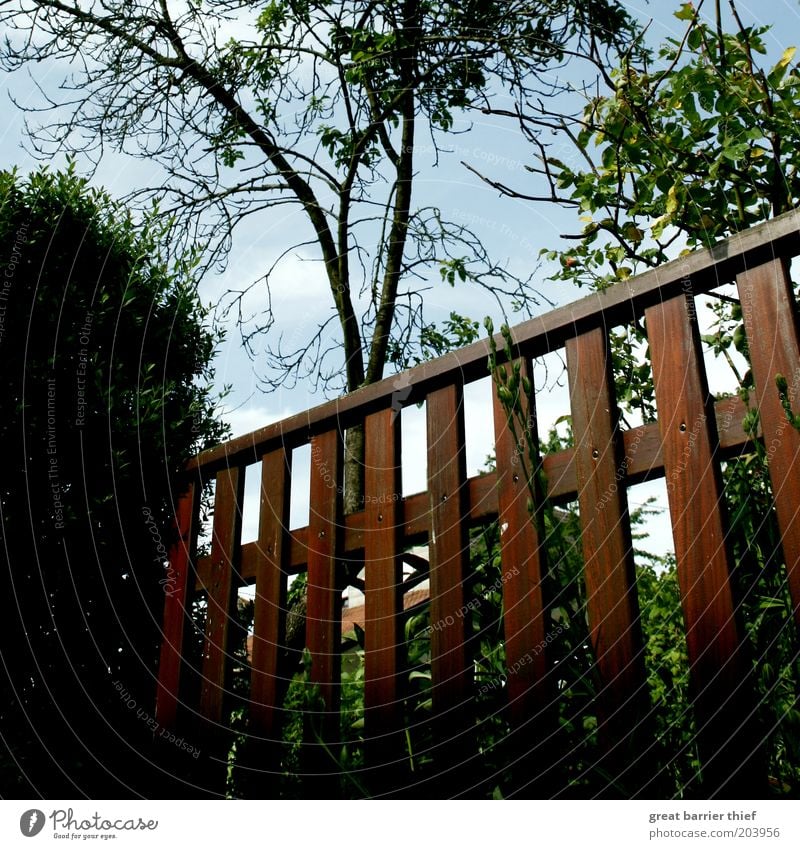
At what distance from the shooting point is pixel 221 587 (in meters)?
2.49

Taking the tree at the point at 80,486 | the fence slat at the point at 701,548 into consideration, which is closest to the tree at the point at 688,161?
the fence slat at the point at 701,548

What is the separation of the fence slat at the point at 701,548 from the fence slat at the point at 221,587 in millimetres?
Answer: 1354

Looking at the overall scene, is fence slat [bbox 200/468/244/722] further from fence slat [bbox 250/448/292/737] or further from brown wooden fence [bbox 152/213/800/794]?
fence slat [bbox 250/448/292/737]

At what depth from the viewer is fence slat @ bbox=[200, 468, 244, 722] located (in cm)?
235

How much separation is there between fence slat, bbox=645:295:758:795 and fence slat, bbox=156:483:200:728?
5.12ft

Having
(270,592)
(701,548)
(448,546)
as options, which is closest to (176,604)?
(270,592)

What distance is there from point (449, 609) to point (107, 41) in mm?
3685

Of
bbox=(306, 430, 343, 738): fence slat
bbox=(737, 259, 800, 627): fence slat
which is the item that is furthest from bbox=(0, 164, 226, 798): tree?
bbox=(737, 259, 800, 627): fence slat

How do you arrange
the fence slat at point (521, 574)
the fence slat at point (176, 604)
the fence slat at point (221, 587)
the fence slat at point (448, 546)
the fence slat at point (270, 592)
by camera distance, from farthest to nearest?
1. the fence slat at point (176, 604)
2. the fence slat at point (221, 587)
3. the fence slat at point (270, 592)
4. the fence slat at point (448, 546)
5. the fence slat at point (521, 574)

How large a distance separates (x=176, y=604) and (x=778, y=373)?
6.05ft

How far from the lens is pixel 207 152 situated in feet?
14.3

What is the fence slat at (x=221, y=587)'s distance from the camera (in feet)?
7.70

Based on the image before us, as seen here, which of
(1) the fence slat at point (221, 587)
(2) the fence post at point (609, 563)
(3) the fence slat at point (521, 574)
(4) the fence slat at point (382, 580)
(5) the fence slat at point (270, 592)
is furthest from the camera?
(1) the fence slat at point (221, 587)

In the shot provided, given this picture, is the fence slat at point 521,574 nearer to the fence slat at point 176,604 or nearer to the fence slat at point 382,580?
the fence slat at point 382,580
